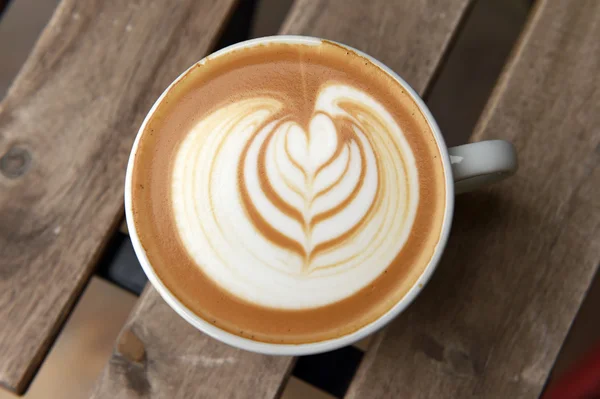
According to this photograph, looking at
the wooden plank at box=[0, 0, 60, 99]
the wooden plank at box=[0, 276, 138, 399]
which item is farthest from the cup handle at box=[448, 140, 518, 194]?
the wooden plank at box=[0, 0, 60, 99]

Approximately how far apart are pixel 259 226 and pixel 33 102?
398 mm

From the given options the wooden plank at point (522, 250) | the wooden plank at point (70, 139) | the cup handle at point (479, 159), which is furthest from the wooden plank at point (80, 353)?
the cup handle at point (479, 159)

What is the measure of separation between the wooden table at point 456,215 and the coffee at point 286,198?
17 centimetres

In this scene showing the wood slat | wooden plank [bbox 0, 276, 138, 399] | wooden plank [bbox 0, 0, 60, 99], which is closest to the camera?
the wood slat

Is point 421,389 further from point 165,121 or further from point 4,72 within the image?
point 4,72

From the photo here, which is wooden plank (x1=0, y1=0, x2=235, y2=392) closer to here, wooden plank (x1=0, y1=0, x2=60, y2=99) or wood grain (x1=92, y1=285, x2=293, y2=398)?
wood grain (x1=92, y1=285, x2=293, y2=398)

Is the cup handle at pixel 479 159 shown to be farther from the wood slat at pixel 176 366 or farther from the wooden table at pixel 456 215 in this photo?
the wood slat at pixel 176 366

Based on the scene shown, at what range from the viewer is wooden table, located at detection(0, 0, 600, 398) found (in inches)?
25.4

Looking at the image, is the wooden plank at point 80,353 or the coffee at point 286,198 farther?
the wooden plank at point 80,353

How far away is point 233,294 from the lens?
0.49 metres

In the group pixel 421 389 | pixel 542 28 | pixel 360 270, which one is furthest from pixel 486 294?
pixel 542 28

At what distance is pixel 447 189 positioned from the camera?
1.67ft

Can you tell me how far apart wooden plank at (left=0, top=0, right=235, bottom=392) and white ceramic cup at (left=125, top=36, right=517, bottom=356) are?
0.18 meters

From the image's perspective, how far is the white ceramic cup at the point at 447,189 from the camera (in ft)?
1.58
